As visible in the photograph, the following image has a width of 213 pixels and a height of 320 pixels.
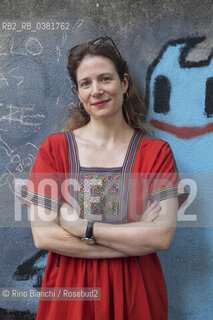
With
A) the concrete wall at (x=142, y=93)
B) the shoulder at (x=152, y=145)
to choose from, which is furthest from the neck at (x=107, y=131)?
the concrete wall at (x=142, y=93)

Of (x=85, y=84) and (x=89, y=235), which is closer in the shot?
(x=89, y=235)

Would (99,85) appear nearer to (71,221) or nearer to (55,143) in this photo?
(55,143)

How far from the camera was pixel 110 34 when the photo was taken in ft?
7.98

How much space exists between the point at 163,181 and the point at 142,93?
→ 74cm

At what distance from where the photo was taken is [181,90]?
2406 mm

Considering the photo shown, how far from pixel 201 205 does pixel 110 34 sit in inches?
50.1

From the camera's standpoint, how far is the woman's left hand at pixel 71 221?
6.24 ft

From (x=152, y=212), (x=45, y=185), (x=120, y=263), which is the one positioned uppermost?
(x=45, y=185)

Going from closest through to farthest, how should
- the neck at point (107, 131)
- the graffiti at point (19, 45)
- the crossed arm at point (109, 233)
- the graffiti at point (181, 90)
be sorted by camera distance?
the crossed arm at point (109, 233)
the neck at point (107, 131)
the graffiti at point (181, 90)
the graffiti at point (19, 45)

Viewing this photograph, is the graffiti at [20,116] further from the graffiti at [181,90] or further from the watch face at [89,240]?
the watch face at [89,240]

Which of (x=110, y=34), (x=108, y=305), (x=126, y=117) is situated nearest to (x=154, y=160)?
(x=126, y=117)

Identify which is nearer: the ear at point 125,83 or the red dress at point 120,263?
the red dress at point 120,263

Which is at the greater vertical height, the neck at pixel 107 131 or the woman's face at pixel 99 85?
the woman's face at pixel 99 85

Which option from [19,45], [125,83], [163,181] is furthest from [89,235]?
[19,45]
